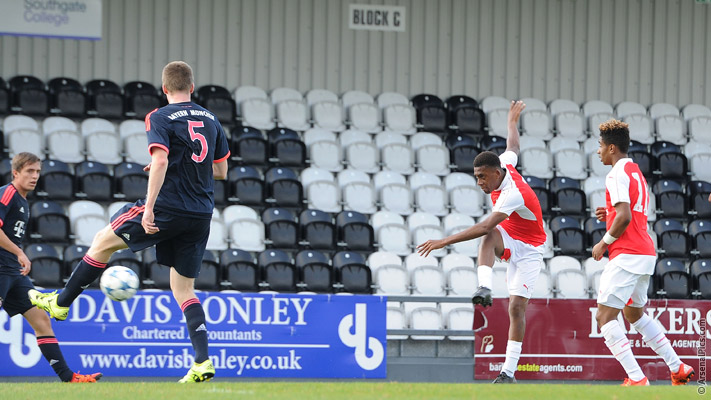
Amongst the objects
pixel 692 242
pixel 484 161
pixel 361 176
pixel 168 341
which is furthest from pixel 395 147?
pixel 484 161

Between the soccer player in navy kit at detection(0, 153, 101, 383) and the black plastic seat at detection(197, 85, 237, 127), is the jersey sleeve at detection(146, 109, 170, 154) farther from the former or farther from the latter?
the black plastic seat at detection(197, 85, 237, 127)

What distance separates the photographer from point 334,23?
1875cm

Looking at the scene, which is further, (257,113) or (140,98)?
(257,113)

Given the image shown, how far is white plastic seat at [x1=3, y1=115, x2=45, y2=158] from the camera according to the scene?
49.8 ft

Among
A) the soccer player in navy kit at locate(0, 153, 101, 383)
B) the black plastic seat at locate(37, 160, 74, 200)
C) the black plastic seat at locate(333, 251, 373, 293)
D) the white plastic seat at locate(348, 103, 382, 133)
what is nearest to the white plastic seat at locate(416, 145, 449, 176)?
the white plastic seat at locate(348, 103, 382, 133)

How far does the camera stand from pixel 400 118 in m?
17.8

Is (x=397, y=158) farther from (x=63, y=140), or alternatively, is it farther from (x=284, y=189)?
(x=63, y=140)

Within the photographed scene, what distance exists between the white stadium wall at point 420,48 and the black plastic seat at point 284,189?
314cm

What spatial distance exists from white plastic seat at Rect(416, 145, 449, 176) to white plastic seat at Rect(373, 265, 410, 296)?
2937 mm

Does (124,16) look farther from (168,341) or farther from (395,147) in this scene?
(168,341)

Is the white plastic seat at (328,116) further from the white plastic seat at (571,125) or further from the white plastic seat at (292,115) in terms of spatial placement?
the white plastic seat at (571,125)

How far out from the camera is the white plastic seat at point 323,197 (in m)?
15.8

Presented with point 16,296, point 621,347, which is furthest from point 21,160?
point 621,347

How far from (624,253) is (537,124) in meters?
9.79
